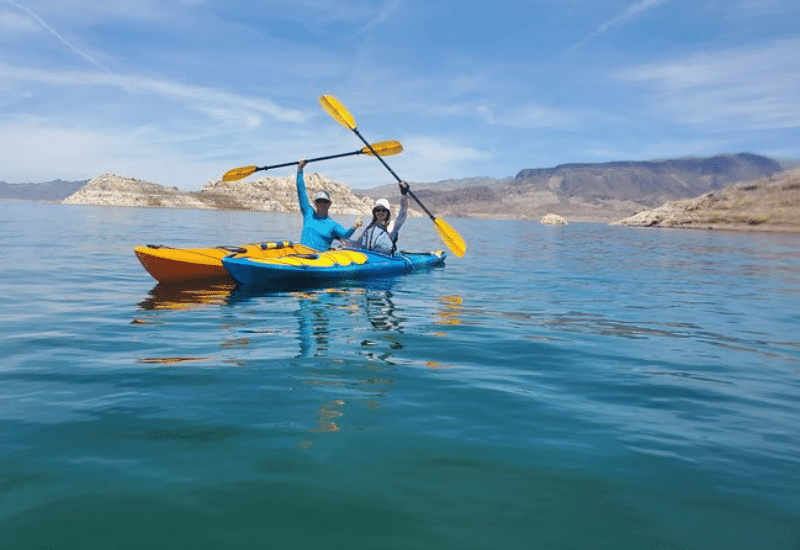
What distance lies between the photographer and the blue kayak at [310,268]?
38.7 feet

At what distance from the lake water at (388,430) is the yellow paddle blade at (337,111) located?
8.88m

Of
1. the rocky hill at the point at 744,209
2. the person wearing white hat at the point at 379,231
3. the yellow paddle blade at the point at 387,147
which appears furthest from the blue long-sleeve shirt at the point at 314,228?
the rocky hill at the point at 744,209

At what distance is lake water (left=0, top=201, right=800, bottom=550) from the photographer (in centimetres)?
309

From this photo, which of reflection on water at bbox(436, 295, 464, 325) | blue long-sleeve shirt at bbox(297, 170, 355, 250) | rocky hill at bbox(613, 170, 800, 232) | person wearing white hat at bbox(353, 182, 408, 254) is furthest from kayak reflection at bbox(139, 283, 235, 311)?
rocky hill at bbox(613, 170, 800, 232)

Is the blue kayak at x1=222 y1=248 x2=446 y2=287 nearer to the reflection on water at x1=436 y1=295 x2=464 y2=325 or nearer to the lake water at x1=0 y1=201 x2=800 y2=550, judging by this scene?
the lake water at x1=0 y1=201 x2=800 y2=550

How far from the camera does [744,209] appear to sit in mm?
90250

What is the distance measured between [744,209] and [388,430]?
104907mm

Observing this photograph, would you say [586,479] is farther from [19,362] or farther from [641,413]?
[19,362]

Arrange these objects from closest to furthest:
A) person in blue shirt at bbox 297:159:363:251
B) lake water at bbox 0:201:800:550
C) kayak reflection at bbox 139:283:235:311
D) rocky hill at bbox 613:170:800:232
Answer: lake water at bbox 0:201:800:550, kayak reflection at bbox 139:283:235:311, person in blue shirt at bbox 297:159:363:251, rocky hill at bbox 613:170:800:232

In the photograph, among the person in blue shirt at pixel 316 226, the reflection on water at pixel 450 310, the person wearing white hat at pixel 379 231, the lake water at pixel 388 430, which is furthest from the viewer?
the person wearing white hat at pixel 379 231

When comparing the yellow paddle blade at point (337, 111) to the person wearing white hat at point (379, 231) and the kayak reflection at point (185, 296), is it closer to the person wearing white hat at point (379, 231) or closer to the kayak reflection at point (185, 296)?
the person wearing white hat at point (379, 231)

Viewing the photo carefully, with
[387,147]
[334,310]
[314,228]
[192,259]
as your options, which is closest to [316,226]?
[314,228]

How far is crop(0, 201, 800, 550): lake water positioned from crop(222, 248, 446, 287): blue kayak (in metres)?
1.92

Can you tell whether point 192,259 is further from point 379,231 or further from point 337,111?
point 337,111
